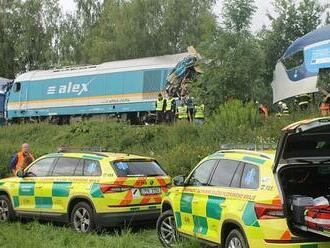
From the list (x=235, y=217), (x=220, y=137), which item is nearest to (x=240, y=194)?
(x=235, y=217)

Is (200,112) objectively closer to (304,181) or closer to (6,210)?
(6,210)

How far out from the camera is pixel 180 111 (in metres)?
22.6

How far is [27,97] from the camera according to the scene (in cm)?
3647

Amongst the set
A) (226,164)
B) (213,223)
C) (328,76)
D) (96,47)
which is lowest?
(213,223)

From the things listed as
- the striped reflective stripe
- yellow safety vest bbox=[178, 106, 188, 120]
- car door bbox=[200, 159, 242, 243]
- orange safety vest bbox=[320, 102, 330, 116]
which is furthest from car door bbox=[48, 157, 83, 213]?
yellow safety vest bbox=[178, 106, 188, 120]

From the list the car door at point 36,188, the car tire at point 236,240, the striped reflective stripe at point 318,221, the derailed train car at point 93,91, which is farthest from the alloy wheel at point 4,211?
the derailed train car at point 93,91

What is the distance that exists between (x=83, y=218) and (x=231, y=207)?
412 cm

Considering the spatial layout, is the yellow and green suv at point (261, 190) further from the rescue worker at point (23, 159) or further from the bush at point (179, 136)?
the rescue worker at point (23, 159)

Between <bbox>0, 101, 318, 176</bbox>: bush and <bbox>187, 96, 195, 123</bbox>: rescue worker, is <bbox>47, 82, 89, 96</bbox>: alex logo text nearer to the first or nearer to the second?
<bbox>0, 101, 318, 176</bbox>: bush

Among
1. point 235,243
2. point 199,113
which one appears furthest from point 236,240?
point 199,113

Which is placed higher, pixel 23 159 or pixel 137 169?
pixel 137 169

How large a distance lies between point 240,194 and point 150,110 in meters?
22.3

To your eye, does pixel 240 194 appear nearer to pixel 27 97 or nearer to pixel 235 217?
pixel 235 217

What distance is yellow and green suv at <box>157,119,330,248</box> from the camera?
6453 millimetres
